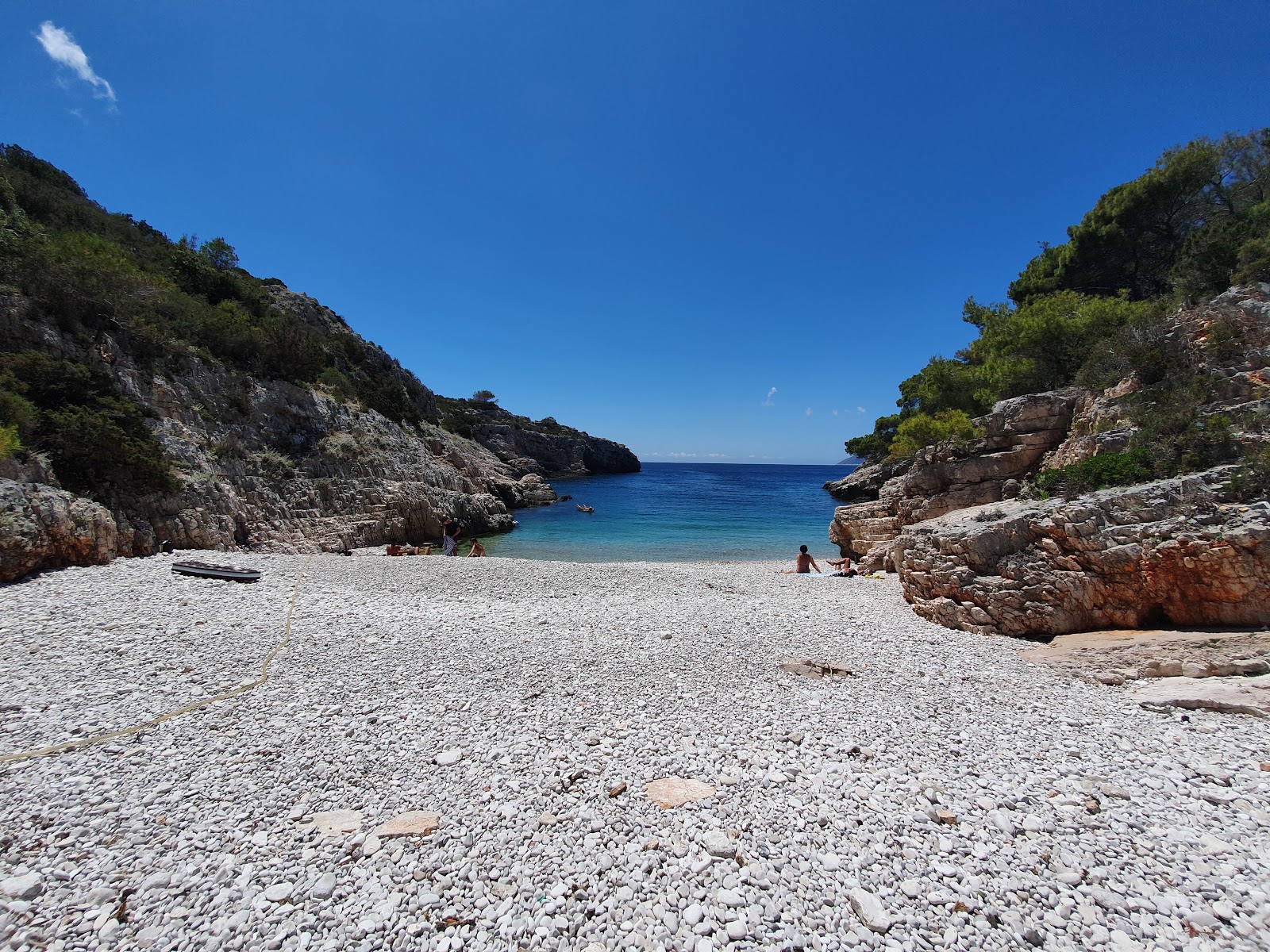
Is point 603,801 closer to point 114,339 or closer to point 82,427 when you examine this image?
point 82,427

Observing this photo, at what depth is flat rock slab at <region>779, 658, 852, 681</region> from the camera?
7426 millimetres

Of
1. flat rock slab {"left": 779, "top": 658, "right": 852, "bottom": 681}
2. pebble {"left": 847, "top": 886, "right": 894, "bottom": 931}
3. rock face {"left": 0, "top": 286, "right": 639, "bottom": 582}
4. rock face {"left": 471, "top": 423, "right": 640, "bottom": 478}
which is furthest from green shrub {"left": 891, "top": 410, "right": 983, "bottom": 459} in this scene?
rock face {"left": 471, "top": 423, "right": 640, "bottom": 478}

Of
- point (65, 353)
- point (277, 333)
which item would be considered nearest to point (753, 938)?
point (65, 353)

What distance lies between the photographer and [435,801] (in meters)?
4.42

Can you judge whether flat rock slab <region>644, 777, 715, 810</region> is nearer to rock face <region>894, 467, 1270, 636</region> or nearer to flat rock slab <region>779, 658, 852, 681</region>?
flat rock slab <region>779, 658, 852, 681</region>

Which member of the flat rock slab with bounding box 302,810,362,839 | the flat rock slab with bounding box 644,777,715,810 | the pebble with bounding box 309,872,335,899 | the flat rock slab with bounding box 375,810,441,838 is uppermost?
the flat rock slab with bounding box 644,777,715,810

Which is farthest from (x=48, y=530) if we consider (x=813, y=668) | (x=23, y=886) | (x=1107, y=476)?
(x=1107, y=476)

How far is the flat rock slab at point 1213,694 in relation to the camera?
5.70 m

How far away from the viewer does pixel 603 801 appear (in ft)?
14.5

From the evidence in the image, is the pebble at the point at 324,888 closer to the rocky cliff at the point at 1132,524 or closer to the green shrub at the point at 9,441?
the rocky cliff at the point at 1132,524

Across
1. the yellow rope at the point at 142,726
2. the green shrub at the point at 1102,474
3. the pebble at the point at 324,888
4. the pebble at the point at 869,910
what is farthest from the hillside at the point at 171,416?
the green shrub at the point at 1102,474

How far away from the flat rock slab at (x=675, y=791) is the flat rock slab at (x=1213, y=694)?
6.20 m

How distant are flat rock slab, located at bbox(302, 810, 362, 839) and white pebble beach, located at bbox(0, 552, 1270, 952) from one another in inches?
0.8

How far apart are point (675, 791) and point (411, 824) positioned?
237 centimetres
